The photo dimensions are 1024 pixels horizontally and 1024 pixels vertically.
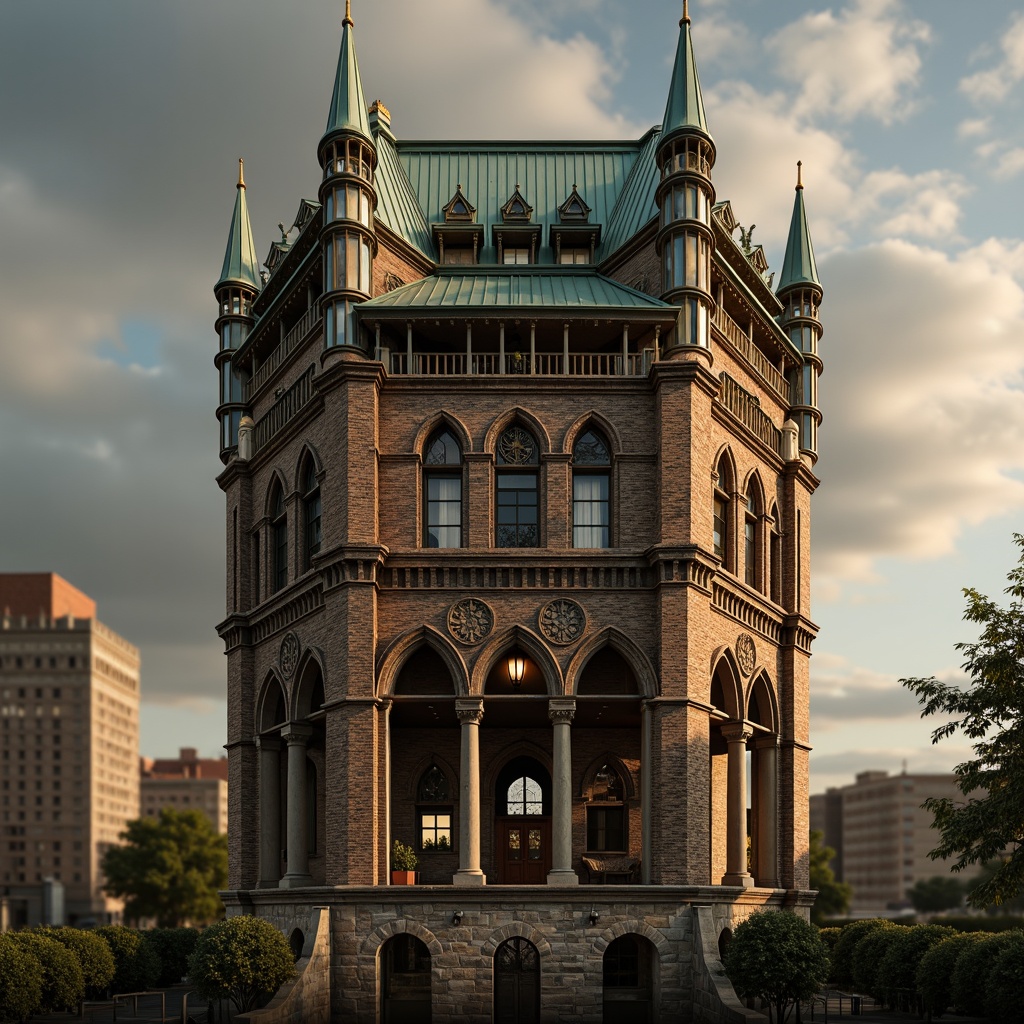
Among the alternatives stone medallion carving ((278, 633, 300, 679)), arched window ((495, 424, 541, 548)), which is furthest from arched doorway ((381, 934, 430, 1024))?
arched window ((495, 424, 541, 548))

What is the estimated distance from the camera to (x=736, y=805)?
40031 millimetres

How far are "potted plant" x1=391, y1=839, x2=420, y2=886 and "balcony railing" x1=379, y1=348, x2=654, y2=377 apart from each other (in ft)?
42.3

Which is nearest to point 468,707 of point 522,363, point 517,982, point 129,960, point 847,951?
point 517,982

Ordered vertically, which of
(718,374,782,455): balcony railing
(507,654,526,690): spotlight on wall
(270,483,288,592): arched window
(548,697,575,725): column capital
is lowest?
(548,697,575,725): column capital

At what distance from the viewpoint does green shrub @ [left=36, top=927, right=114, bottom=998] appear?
1609 inches

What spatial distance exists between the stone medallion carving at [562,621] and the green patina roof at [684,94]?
47.1 ft

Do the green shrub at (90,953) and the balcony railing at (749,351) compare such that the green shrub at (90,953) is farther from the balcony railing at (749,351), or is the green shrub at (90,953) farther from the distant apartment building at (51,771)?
the distant apartment building at (51,771)

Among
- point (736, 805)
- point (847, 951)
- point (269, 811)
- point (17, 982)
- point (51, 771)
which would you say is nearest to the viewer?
point (17, 982)

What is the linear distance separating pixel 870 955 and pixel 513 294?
23.2 m

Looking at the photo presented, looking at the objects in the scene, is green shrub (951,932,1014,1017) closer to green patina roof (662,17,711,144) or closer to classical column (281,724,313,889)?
classical column (281,724,313,889)

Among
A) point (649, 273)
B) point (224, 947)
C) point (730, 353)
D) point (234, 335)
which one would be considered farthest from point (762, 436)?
point (224, 947)

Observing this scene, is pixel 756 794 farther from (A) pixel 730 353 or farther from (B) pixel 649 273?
(B) pixel 649 273

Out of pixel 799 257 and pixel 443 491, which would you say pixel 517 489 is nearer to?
pixel 443 491

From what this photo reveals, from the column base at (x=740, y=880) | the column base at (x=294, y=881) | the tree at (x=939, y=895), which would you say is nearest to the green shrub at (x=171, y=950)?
the column base at (x=294, y=881)
